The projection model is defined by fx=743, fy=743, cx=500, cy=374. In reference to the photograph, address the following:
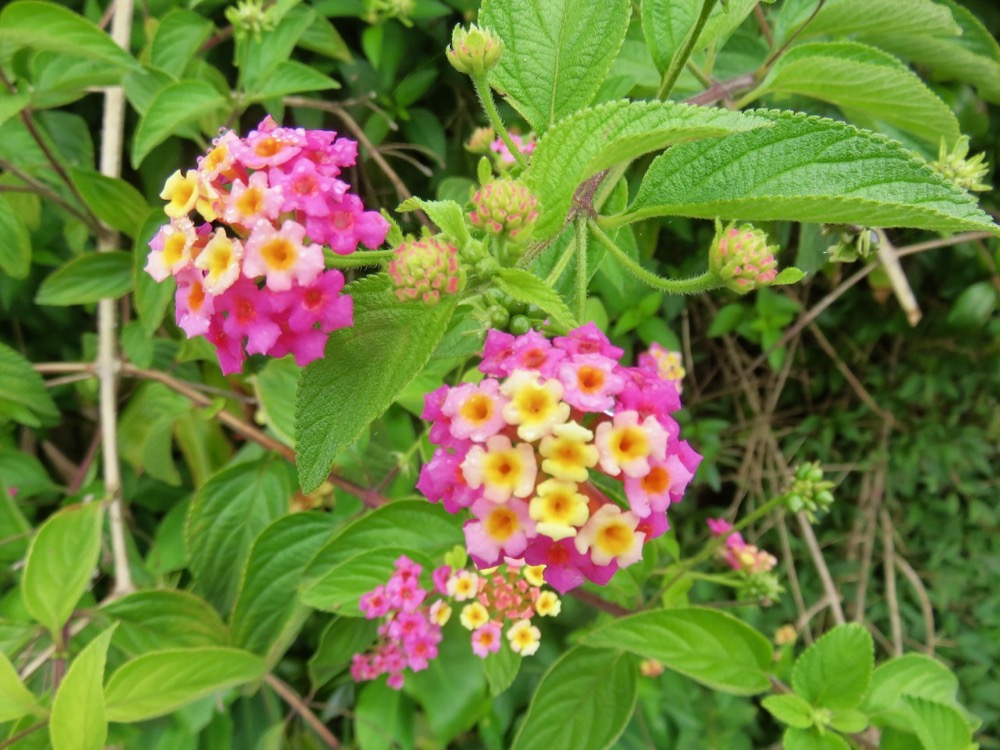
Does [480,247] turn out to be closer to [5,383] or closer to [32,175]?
[5,383]

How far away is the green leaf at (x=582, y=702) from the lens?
0.94m

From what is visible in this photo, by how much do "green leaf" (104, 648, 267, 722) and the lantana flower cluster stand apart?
0.49 m

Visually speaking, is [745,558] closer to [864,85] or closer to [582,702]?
[582,702]

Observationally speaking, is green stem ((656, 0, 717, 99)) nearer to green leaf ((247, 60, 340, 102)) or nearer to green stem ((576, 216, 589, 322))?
green stem ((576, 216, 589, 322))

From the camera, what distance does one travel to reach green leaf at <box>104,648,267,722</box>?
0.85m

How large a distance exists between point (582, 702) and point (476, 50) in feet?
2.57

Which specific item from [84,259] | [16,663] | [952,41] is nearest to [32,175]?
[84,259]

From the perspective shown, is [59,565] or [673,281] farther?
[59,565]

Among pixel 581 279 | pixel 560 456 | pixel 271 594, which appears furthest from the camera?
pixel 271 594

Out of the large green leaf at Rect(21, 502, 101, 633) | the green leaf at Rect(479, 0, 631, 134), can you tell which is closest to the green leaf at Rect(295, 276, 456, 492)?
the green leaf at Rect(479, 0, 631, 134)

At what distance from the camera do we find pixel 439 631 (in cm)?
96

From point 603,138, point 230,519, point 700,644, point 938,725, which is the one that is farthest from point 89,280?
point 938,725

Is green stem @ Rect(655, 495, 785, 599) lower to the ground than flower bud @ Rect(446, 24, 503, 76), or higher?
lower

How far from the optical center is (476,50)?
655mm
